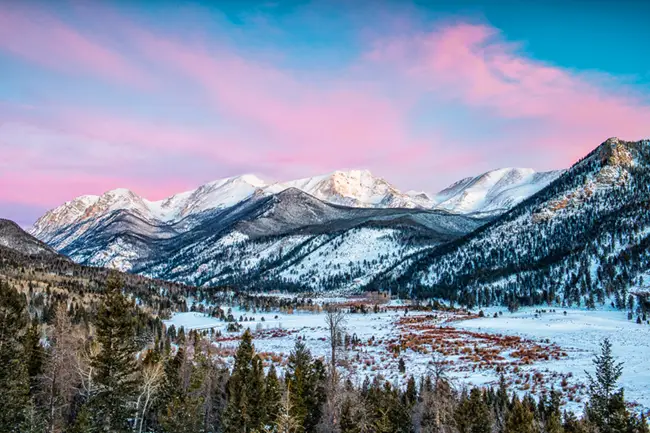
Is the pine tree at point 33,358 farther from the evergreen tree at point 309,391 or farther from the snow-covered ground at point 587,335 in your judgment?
the snow-covered ground at point 587,335

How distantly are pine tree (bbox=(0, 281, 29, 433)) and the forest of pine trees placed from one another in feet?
0.32

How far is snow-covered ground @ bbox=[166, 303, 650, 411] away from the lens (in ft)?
156

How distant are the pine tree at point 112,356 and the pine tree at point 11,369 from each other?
1101 cm

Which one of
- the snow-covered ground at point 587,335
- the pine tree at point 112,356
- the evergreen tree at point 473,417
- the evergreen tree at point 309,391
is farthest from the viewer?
the snow-covered ground at point 587,335

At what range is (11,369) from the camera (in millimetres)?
36531

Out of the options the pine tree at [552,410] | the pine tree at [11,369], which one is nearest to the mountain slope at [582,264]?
the pine tree at [552,410]

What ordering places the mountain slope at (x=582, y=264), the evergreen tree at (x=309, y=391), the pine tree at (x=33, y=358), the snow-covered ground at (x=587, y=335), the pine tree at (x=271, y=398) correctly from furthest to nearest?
the mountain slope at (x=582, y=264) < the pine tree at (x=33, y=358) < the snow-covered ground at (x=587, y=335) < the evergreen tree at (x=309, y=391) < the pine tree at (x=271, y=398)

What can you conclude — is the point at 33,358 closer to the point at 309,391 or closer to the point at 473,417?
the point at 309,391

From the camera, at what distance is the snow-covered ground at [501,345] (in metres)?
47.4

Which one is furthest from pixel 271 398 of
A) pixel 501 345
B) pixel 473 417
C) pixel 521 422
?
pixel 501 345

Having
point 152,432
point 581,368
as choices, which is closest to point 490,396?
point 581,368

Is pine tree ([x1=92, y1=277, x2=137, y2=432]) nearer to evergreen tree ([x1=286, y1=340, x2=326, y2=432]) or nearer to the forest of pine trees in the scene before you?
the forest of pine trees

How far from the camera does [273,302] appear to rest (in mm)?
195000

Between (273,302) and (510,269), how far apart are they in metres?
98.9
